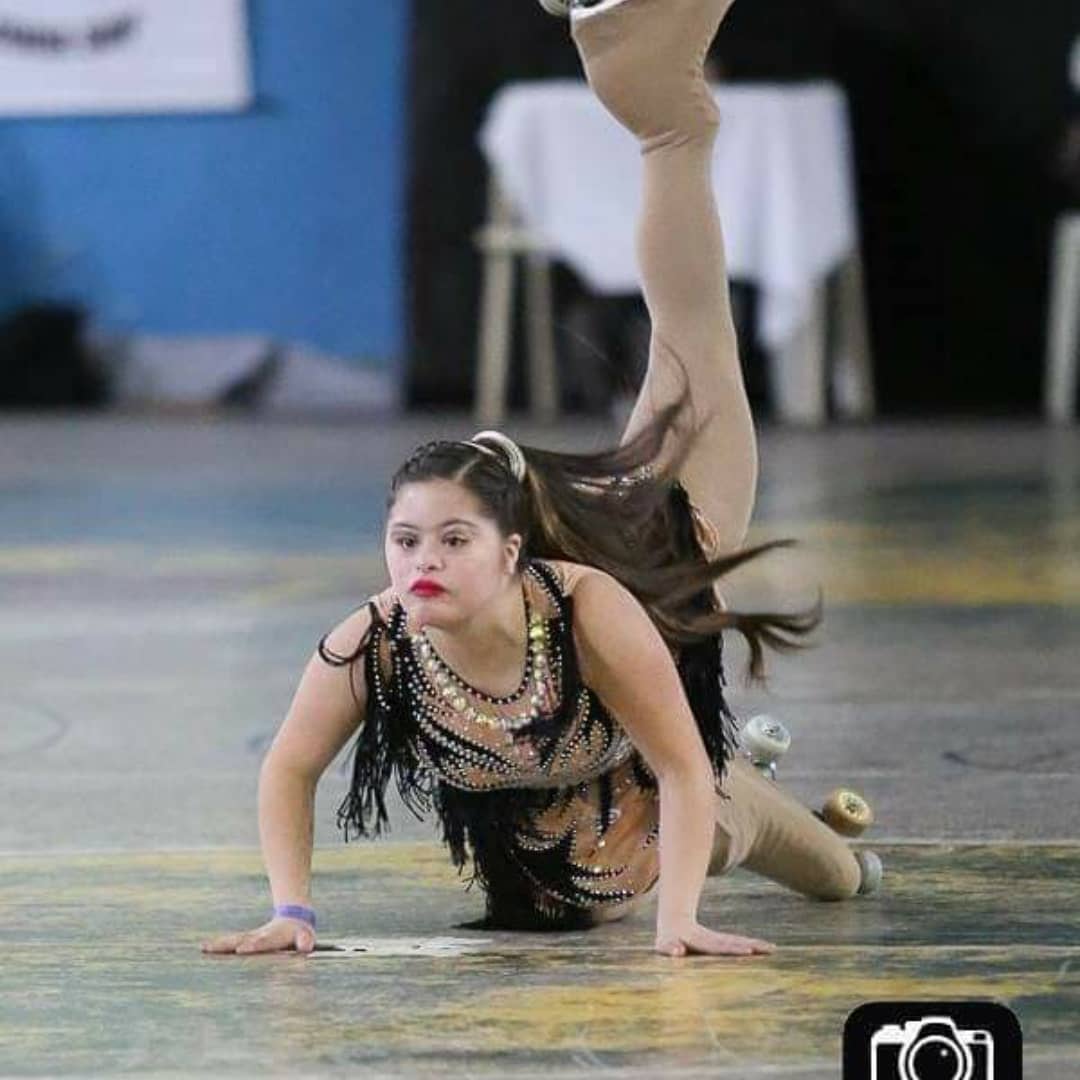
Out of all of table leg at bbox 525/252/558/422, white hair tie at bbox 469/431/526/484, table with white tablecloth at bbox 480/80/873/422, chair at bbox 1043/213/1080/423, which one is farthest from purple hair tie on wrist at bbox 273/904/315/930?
chair at bbox 1043/213/1080/423

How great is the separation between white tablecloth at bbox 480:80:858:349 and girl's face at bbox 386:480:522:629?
7533mm

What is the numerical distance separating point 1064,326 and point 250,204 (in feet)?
11.2

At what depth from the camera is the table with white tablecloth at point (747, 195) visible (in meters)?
10.8

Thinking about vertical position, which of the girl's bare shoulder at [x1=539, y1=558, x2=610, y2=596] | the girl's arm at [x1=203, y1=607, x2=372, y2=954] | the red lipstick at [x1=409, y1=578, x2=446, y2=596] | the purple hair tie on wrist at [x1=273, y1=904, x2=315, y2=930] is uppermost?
the red lipstick at [x1=409, y1=578, x2=446, y2=596]

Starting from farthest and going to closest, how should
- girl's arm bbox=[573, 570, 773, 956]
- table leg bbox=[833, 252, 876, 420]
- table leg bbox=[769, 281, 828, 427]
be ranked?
1. table leg bbox=[833, 252, 876, 420]
2. table leg bbox=[769, 281, 828, 427]
3. girl's arm bbox=[573, 570, 773, 956]

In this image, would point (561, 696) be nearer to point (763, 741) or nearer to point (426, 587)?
point (426, 587)

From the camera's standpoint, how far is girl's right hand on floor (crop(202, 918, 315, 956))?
135 inches

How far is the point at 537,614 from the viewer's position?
3432 mm

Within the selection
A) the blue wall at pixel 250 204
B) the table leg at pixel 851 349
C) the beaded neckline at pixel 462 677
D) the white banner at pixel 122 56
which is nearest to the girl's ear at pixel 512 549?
the beaded neckline at pixel 462 677

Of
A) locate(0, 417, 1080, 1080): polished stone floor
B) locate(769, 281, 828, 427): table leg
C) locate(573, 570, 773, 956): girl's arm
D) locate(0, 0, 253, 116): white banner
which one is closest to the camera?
locate(0, 417, 1080, 1080): polished stone floor

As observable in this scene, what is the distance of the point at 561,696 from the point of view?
3455mm

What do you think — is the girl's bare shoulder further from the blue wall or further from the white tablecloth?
the blue wall

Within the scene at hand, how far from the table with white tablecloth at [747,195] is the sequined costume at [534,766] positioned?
7.10 meters

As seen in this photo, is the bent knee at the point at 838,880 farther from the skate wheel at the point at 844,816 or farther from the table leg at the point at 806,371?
the table leg at the point at 806,371
